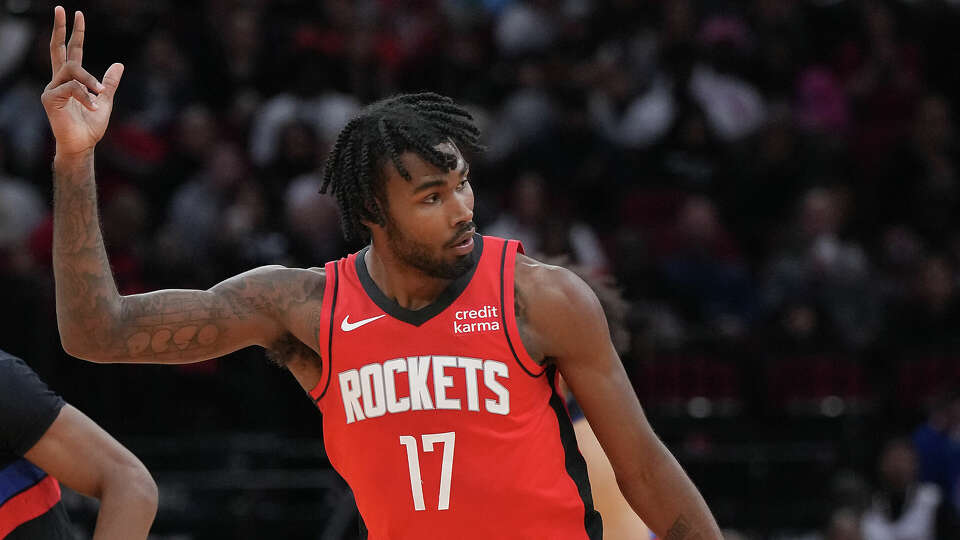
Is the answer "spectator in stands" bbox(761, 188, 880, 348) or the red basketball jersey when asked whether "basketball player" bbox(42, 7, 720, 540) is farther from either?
"spectator in stands" bbox(761, 188, 880, 348)

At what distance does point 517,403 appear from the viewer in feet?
10.9

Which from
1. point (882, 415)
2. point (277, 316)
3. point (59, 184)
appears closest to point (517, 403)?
point (277, 316)

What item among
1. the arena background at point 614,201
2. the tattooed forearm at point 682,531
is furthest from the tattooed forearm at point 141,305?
the arena background at point 614,201

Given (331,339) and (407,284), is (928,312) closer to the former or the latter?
(407,284)

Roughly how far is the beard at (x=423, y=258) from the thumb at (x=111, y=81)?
0.74m

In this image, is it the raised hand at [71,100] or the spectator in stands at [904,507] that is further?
the spectator in stands at [904,507]

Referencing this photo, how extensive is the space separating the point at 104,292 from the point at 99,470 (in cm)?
55

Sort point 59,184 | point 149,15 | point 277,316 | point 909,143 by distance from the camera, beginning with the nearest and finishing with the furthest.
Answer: point 59,184 → point 277,316 → point 149,15 → point 909,143

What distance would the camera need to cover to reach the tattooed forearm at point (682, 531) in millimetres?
3395

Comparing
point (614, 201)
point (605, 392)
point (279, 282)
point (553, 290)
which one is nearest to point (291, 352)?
point (279, 282)

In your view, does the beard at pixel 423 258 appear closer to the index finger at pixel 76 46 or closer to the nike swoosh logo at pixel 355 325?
the nike swoosh logo at pixel 355 325

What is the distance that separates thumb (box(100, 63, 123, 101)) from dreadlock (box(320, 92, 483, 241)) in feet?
1.85

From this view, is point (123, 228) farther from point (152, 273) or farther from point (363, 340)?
point (363, 340)

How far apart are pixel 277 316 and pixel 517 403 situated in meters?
0.68
